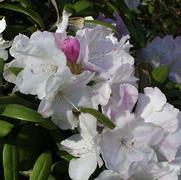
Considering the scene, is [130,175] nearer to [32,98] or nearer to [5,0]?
[32,98]

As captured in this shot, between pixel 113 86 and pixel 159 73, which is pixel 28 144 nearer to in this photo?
pixel 113 86

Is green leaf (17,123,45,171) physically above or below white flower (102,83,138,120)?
below

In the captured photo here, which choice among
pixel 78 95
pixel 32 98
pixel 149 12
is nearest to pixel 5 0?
pixel 32 98

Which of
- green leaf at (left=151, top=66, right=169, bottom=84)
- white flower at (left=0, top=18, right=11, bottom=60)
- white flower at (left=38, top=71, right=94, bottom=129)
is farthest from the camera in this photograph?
green leaf at (left=151, top=66, right=169, bottom=84)

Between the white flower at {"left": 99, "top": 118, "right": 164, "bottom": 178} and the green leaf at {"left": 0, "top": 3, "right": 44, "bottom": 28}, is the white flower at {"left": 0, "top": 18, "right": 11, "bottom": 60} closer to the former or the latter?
the green leaf at {"left": 0, "top": 3, "right": 44, "bottom": 28}

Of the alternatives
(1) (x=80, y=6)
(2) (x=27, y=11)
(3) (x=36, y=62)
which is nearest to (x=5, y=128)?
(3) (x=36, y=62)

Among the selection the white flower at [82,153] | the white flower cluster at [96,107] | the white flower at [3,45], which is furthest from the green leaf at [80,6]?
the white flower at [82,153]

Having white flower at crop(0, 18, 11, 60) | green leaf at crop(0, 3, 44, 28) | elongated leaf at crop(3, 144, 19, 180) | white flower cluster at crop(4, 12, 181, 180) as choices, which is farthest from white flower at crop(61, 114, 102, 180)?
green leaf at crop(0, 3, 44, 28)
